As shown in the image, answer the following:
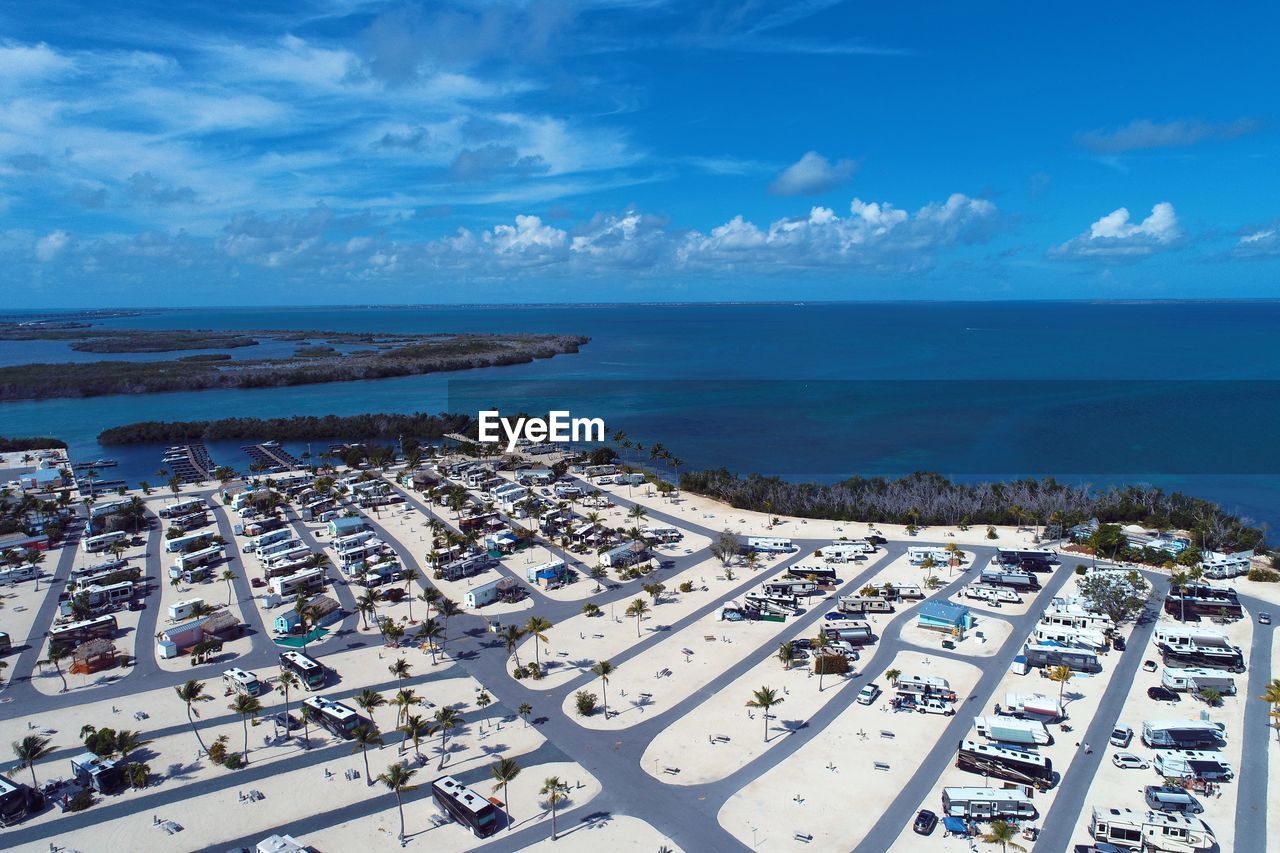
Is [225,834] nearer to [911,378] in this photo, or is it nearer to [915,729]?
[915,729]

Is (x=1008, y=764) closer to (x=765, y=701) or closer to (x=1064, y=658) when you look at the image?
(x=765, y=701)

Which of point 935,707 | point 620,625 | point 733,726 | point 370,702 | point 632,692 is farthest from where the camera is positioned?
point 620,625

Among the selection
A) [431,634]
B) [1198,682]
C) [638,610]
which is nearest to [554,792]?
[431,634]

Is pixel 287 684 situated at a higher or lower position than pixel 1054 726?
higher

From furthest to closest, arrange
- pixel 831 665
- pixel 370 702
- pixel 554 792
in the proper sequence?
1. pixel 831 665
2. pixel 370 702
3. pixel 554 792

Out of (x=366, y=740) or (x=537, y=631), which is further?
(x=537, y=631)

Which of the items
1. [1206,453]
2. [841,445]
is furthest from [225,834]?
[1206,453]

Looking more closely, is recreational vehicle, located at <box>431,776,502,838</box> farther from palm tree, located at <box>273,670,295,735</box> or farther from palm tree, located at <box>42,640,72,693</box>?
palm tree, located at <box>42,640,72,693</box>
